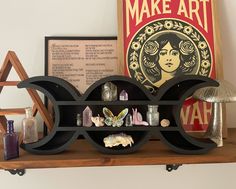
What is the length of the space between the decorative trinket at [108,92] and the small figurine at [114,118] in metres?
0.03

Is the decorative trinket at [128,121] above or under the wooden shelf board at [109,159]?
above

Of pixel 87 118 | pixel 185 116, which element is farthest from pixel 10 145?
pixel 185 116

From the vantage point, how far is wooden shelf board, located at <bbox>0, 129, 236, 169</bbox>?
1.98 ft

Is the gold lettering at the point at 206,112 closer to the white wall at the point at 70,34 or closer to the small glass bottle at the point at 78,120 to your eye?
the white wall at the point at 70,34

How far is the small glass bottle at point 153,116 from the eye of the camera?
65 cm

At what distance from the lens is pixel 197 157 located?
63 centimetres

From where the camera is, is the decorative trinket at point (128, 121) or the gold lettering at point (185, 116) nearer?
the decorative trinket at point (128, 121)

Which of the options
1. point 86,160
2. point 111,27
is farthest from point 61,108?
point 111,27

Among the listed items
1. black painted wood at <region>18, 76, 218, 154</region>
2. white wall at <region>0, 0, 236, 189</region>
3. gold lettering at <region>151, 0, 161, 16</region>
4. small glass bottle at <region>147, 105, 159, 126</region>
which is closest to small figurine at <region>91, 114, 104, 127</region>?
black painted wood at <region>18, 76, 218, 154</region>

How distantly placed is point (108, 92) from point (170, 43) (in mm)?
260

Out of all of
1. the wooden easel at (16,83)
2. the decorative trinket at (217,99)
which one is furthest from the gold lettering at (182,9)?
the wooden easel at (16,83)

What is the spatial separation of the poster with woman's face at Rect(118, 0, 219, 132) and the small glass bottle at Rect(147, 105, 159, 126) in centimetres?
12

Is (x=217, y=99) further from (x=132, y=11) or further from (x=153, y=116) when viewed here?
(x=132, y=11)

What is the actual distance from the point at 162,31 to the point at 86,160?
423 millimetres
